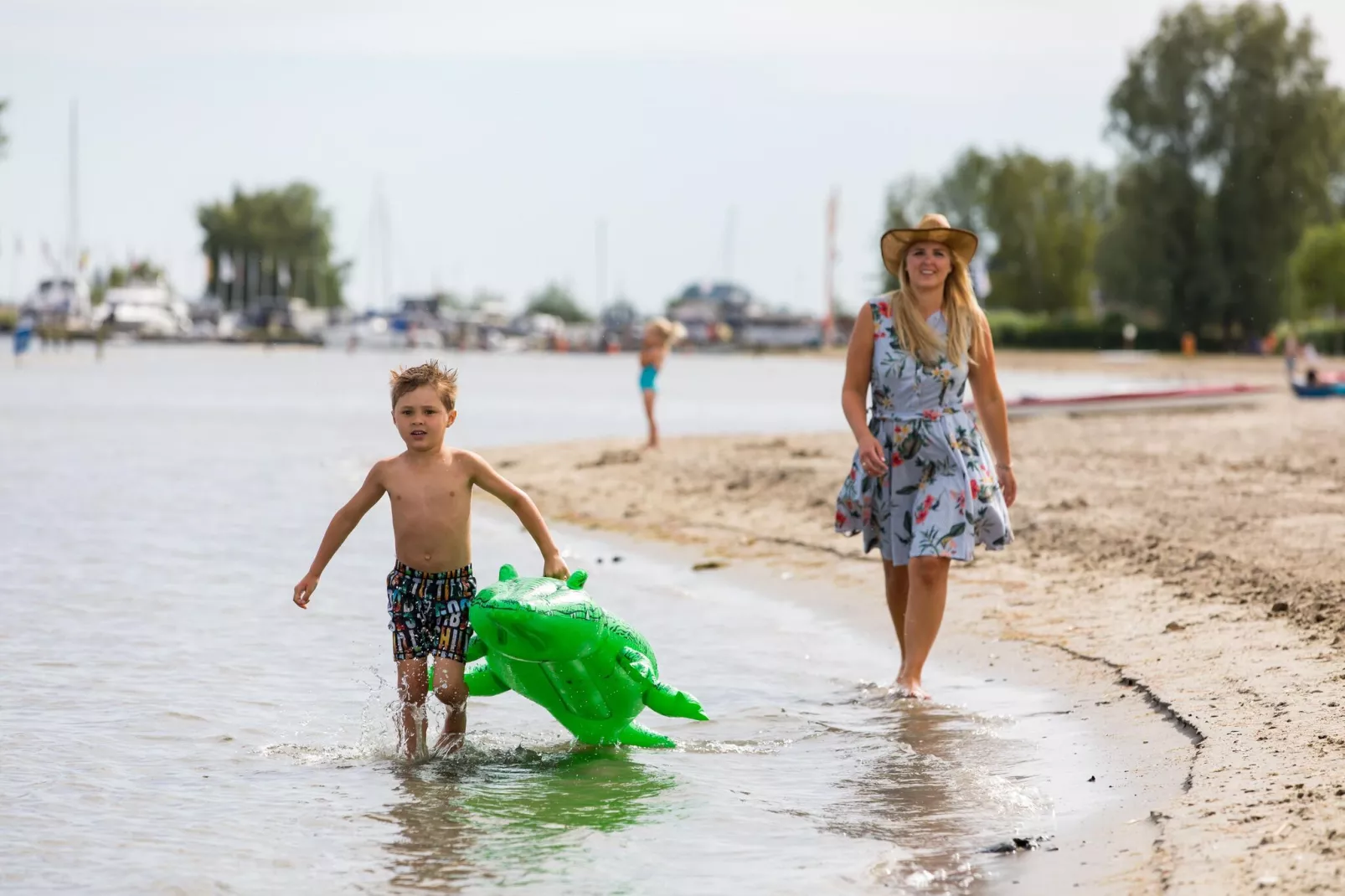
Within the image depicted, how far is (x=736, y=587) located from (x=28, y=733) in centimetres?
489

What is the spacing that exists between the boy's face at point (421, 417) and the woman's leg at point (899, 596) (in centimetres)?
217

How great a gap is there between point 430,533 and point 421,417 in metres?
0.40

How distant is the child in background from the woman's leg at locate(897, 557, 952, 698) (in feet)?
39.9

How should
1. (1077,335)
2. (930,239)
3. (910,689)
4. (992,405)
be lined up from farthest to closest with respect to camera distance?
(1077,335) → (910,689) → (992,405) → (930,239)

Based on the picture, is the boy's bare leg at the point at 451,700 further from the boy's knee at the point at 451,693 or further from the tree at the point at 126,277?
the tree at the point at 126,277

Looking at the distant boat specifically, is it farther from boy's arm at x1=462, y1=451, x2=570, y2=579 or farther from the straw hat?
boy's arm at x1=462, y1=451, x2=570, y2=579

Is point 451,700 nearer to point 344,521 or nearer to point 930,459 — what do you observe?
point 344,521

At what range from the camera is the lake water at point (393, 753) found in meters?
5.45

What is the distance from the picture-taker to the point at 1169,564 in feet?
33.1

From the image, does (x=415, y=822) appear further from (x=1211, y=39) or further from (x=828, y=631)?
(x=1211, y=39)

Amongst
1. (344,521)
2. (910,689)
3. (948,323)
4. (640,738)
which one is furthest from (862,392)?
(344,521)

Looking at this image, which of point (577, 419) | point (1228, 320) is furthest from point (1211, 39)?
point (577, 419)

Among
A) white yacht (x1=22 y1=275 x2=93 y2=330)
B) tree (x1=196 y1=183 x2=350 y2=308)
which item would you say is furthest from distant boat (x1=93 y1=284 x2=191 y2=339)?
tree (x1=196 y1=183 x2=350 y2=308)

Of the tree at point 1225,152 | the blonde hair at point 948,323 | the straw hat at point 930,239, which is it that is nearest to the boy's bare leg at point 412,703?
the blonde hair at point 948,323
